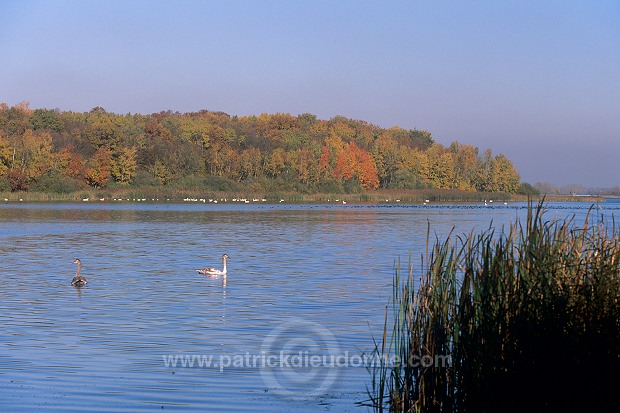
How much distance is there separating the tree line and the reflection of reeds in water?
254ft

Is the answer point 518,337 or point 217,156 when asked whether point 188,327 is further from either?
point 217,156

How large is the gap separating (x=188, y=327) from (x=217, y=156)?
86989mm

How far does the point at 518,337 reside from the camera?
24.1 feet

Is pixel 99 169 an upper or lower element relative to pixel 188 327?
upper

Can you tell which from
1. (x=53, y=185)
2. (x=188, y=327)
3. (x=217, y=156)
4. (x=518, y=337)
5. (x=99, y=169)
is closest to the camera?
(x=518, y=337)

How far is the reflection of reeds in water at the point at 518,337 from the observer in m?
7.11

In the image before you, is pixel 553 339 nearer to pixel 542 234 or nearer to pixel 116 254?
pixel 542 234

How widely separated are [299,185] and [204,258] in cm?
7459

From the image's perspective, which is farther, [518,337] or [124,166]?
[124,166]

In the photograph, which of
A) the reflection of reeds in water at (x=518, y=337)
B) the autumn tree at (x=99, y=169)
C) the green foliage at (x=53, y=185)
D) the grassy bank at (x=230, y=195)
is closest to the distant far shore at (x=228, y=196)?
the grassy bank at (x=230, y=195)

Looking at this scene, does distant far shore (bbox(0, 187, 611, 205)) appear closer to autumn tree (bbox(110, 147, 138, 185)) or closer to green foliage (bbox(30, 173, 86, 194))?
green foliage (bbox(30, 173, 86, 194))

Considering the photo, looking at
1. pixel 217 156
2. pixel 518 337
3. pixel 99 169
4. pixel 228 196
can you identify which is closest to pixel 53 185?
pixel 99 169

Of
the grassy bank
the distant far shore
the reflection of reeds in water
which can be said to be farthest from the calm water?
the grassy bank

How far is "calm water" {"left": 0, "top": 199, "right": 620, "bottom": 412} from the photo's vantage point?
9.62 m
